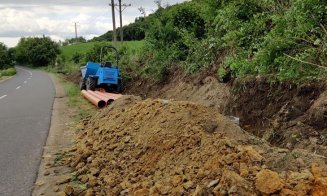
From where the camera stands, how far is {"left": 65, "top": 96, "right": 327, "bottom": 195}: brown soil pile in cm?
393

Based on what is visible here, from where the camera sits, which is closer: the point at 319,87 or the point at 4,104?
the point at 319,87

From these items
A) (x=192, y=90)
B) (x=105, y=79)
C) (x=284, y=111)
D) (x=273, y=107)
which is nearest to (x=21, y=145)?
(x=273, y=107)

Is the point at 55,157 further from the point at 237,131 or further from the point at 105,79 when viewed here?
the point at 105,79

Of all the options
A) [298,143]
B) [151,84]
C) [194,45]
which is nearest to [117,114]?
[298,143]

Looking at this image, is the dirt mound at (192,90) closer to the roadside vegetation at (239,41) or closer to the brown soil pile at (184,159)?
the roadside vegetation at (239,41)

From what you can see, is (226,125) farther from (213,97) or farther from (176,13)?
(176,13)

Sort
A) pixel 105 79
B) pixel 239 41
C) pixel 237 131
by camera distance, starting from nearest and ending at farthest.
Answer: pixel 237 131 < pixel 239 41 < pixel 105 79

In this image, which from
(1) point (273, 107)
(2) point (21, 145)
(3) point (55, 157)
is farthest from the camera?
(2) point (21, 145)

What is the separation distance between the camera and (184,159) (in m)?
5.12

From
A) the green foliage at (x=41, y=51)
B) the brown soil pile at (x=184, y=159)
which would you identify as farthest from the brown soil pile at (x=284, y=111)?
the green foliage at (x=41, y=51)

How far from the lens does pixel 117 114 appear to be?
8.74 metres

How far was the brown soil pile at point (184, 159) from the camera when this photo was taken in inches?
155

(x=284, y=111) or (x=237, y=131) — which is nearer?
(x=237, y=131)

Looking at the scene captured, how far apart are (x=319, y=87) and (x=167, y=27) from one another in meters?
9.63
